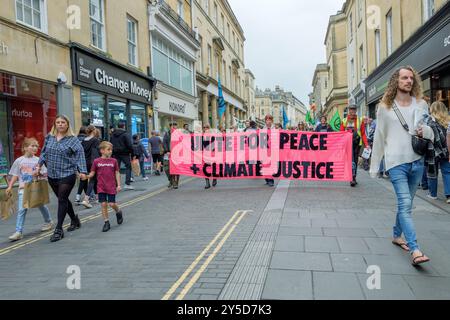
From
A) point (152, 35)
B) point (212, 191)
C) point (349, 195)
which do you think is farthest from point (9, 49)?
point (152, 35)

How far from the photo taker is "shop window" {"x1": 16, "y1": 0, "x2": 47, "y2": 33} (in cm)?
1000

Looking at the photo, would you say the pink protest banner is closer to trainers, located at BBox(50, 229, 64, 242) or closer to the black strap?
trainers, located at BBox(50, 229, 64, 242)

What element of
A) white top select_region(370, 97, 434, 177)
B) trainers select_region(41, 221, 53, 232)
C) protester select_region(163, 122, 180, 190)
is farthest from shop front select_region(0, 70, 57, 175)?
white top select_region(370, 97, 434, 177)

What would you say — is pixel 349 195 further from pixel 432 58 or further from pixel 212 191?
pixel 432 58

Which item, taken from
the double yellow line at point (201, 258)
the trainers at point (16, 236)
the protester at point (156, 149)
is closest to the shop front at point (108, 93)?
the protester at point (156, 149)

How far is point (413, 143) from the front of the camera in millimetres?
4090

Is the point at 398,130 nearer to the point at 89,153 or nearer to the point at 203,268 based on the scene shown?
the point at 203,268

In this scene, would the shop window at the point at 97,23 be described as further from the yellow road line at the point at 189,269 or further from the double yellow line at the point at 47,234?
the yellow road line at the point at 189,269

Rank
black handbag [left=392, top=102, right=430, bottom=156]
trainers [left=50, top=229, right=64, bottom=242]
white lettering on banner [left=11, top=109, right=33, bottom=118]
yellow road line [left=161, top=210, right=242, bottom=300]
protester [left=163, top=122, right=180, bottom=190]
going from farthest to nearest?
protester [left=163, top=122, right=180, bottom=190]
white lettering on banner [left=11, top=109, right=33, bottom=118]
trainers [left=50, top=229, right=64, bottom=242]
black handbag [left=392, top=102, right=430, bottom=156]
yellow road line [left=161, top=210, right=242, bottom=300]

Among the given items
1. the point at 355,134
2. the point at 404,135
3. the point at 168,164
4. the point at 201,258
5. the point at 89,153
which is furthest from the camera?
the point at 168,164

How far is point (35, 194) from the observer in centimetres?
610

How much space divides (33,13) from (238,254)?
9577 mm

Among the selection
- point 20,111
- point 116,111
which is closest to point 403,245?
point 20,111

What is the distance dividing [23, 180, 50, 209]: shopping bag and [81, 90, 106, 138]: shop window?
23.3 feet
